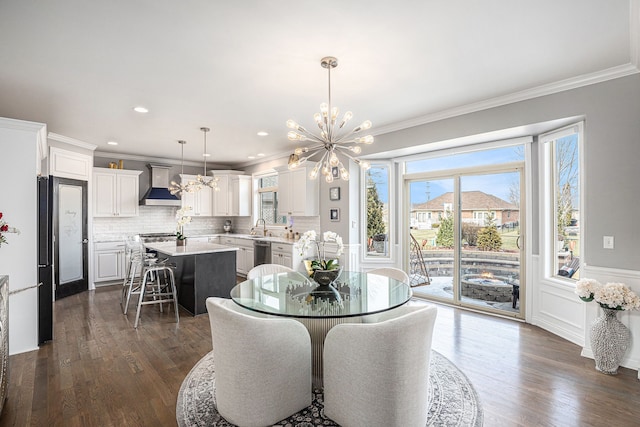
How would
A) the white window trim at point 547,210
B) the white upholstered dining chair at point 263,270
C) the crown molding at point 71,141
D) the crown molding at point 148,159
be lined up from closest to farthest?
the white upholstered dining chair at point 263,270, the white window trim at point 547,210, the crown molding at point 71,141, the crown molding at point 148,159

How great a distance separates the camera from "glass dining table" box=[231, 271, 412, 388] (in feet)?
6.77

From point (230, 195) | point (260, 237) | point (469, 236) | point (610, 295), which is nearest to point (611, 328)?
point (610, 295)

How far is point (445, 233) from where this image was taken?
490 cm

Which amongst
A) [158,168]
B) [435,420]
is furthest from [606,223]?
[158,168]

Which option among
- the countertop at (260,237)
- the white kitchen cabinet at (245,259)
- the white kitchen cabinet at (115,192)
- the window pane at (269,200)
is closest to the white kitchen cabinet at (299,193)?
the countertop at (260,237)

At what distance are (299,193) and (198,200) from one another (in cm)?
299

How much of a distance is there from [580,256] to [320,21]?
347 cm

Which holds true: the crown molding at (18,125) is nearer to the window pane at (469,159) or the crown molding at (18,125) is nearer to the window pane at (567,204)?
the window pane at (469,159)

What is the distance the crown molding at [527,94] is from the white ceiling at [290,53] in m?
0.04

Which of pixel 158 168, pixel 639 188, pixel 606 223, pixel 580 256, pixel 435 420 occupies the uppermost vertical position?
pixel 158 168

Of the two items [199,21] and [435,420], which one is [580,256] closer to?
[435,420]

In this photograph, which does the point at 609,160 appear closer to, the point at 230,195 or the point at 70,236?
the point at 230,195

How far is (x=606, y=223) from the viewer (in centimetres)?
300

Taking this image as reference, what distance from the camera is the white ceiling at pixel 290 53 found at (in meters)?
2.09
